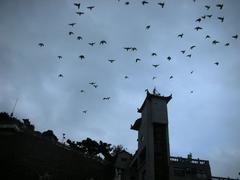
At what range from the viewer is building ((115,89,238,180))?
156 ft

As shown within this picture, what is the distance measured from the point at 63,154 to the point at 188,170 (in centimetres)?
3588

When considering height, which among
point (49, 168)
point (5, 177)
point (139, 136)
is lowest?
point (5, 177)

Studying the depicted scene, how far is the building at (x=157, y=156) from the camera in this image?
156 feet

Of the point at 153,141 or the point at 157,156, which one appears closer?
the point at 157,156

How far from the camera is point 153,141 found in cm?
5069

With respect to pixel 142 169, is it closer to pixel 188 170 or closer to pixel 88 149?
pixel 188 170

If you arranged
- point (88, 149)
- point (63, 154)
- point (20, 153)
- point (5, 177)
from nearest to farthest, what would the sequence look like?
point (5, 177)
point (20, 153)
point (63, 154)
point (88, 149)

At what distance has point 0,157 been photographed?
61.8 metres

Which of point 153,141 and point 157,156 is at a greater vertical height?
point 153,141

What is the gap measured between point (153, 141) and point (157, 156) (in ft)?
9.03

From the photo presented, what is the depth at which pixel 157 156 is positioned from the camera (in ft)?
161

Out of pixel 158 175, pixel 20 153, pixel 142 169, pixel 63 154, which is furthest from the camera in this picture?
pixel 63 154

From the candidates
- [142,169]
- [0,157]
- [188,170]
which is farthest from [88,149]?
[188,170]

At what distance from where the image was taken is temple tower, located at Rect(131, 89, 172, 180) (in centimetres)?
4809
